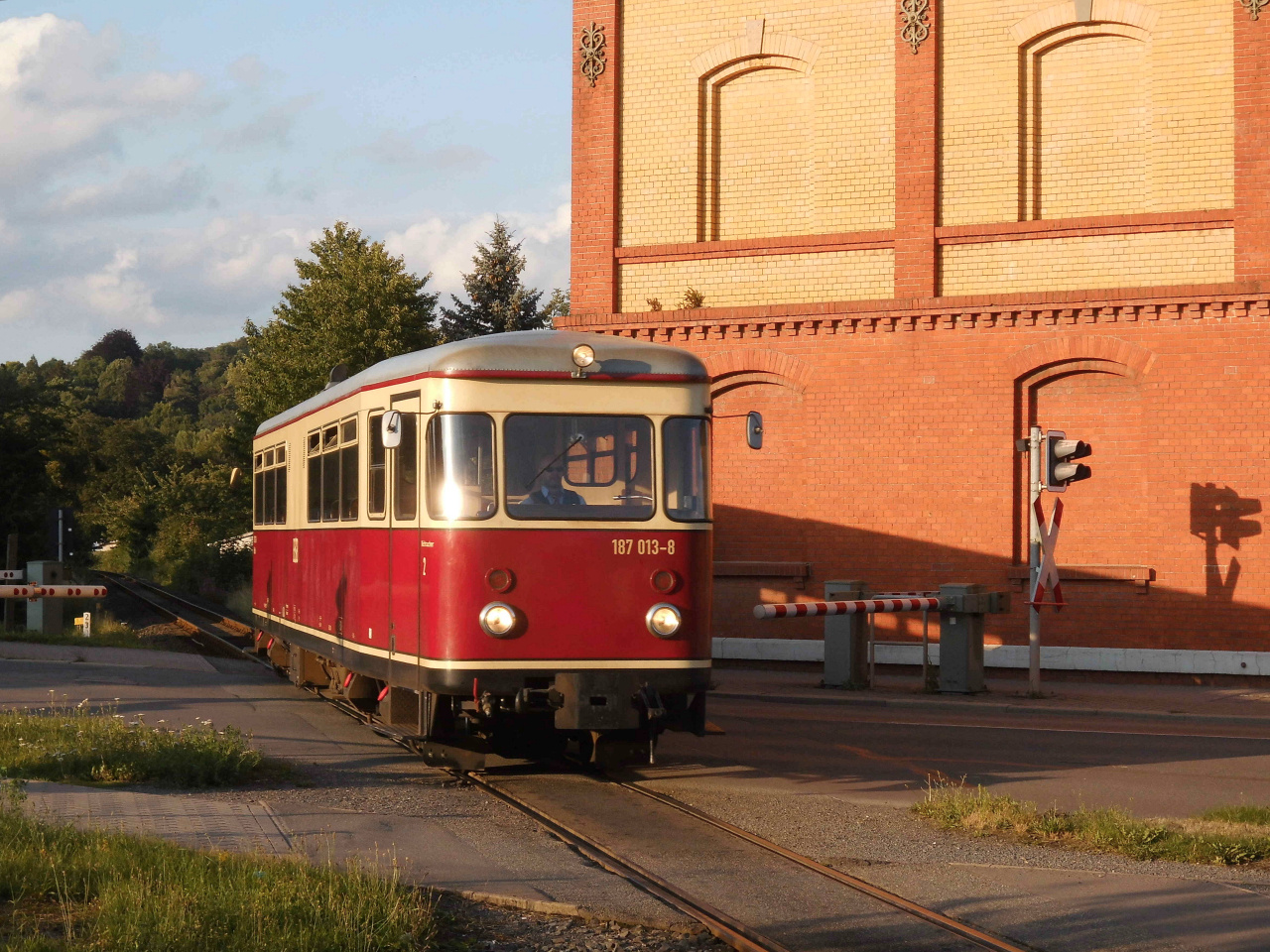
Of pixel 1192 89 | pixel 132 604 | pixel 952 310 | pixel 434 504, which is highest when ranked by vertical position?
pixel 1192 89

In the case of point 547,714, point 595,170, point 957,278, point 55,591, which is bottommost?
point 547,714

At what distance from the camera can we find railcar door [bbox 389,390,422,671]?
10.4 m

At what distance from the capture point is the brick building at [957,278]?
1955 cm

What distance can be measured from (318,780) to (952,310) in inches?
507

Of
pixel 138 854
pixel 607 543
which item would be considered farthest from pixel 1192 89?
pixel 138 854

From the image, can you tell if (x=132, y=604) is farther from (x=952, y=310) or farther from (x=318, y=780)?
(x=318, y=780)

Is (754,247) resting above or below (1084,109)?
below

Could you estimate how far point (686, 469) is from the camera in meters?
10.5

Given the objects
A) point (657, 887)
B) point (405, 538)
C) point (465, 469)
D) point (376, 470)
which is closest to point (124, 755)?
point (405, 538)

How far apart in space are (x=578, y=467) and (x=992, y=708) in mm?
7746

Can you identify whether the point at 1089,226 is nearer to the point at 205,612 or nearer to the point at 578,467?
the point at 578,467

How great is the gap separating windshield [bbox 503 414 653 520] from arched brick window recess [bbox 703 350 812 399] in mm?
11026

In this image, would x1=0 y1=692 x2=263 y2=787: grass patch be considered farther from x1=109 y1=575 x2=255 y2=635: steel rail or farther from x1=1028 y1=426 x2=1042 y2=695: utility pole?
x1=109 y1=575 x2=255 y2=635: steel rail

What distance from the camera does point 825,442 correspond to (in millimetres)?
21250
